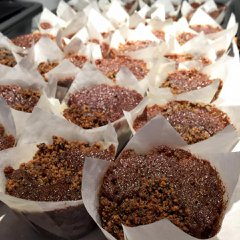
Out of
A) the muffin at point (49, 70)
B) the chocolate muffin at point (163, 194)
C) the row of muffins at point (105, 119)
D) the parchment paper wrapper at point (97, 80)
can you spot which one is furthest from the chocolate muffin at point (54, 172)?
the muffin at point (49, 70)

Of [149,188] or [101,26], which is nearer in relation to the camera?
[149,188]

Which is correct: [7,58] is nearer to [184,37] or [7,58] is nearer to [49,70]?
[49,70]

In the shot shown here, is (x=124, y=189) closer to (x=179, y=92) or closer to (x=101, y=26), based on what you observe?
(x=179, y=92)

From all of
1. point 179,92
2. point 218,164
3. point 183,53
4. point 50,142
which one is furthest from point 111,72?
point 218,164

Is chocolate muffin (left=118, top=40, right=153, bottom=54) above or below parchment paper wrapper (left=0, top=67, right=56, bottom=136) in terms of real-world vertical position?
below

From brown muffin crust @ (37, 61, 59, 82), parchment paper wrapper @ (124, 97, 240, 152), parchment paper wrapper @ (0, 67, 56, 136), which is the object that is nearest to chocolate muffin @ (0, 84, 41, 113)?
parchment paper wrapper @ (0, 67, 56, 136)

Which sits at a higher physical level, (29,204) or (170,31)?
(29,204)

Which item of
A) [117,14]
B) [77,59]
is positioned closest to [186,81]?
[77,59]

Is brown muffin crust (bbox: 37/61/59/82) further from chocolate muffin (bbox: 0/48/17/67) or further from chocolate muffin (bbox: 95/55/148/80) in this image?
chocolate muffin (bbox: 95/55/148/80)
